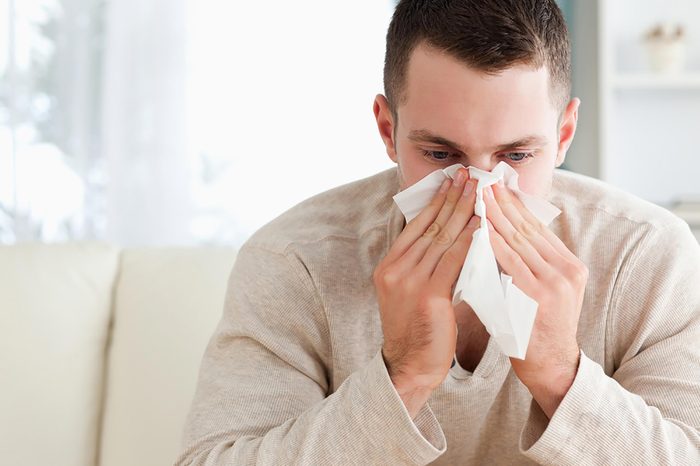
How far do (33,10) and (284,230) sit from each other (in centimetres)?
245

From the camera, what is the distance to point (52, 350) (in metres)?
2.05

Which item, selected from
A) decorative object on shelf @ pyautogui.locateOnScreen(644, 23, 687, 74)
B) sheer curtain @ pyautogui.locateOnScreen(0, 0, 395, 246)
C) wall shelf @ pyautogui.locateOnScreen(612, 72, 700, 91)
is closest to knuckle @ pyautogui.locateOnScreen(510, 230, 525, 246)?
wall shelf @ pyautogui.locateOnScreen(612, 72, 700, 91)

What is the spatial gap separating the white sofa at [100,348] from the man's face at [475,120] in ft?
2.36

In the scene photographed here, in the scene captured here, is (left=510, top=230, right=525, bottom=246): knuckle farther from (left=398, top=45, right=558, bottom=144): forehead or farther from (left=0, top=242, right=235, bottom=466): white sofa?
(left=0, top=242, right=235, bottom=466): white sofa

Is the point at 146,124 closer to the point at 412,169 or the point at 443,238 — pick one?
the point at 412,169

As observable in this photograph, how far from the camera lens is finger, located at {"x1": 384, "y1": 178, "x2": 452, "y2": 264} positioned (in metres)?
1.44

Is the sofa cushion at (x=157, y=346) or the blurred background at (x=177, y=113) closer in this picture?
the sofa cushion at (x=157, y=346)

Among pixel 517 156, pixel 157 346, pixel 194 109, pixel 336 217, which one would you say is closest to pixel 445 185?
pixel 517 156

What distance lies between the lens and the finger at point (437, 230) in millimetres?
1425

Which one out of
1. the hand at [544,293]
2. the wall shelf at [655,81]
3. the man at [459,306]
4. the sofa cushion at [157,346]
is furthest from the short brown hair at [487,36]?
the wall shelf at [655,81]

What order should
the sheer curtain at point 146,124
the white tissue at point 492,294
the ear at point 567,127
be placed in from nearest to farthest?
the white tissue at point 492,294 → the ear at point 567,127 → the sheer curtain at point 146,124

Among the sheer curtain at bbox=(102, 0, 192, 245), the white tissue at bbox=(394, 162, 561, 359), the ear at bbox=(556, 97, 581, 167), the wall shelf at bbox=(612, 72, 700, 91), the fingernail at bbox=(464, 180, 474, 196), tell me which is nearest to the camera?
the white tissue at bbox=(394, 162, 561, 359)

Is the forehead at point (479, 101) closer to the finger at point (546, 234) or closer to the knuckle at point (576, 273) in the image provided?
the finger at point (546, 234)

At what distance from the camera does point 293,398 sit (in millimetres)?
1566
